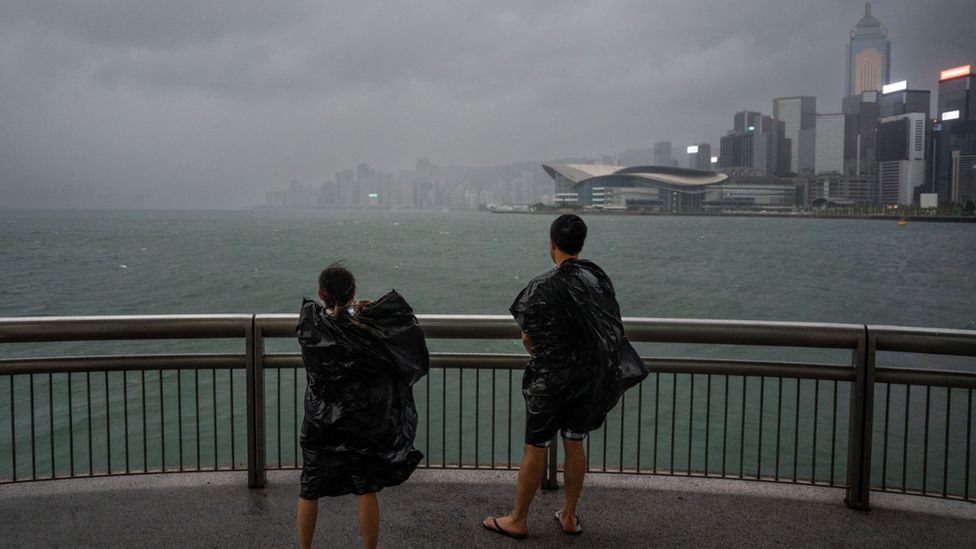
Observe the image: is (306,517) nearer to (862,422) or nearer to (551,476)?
(551,476)

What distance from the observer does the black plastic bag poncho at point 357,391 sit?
11.3 feet

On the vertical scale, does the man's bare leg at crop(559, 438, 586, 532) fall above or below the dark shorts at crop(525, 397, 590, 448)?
below

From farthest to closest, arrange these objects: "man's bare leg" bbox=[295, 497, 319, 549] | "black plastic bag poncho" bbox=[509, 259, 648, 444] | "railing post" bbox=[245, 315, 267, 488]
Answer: "railing post" bbox=[245, 315, 267, 488]
"black plastic bag poncho" bbox=[509, 259, 648, 444]
"man's bare leg" bbox=[295, 497, 319, 549]

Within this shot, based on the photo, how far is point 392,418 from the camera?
356 cm

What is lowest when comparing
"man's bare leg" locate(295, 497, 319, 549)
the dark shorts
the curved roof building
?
"man's bare leg" locate(295, 497, 319, 549)

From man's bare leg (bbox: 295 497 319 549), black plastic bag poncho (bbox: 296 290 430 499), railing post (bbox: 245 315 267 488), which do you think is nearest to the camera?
black plastic bag poncho (bbox: 296 290 430 499)

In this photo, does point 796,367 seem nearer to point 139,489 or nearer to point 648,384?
point 139,489

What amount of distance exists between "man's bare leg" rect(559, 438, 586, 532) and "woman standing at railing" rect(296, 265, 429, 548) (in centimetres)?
85

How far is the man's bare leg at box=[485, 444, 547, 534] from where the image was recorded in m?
3.93

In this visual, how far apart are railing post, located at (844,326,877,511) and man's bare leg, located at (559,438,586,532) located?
5.39ft

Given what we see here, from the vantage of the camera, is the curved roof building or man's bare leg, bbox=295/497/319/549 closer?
man's bare leg, bbox=295/497/319/549

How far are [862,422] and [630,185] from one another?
18619 cm

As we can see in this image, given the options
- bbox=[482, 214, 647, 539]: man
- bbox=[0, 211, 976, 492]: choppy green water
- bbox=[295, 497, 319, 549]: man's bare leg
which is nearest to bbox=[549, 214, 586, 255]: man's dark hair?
bbox=[482, 214, 647, 539]: man

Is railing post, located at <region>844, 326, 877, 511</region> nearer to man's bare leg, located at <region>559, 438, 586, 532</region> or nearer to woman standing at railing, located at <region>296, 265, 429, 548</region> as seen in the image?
man's bare leg, located at <region>559, 438, 586, 532</region>
